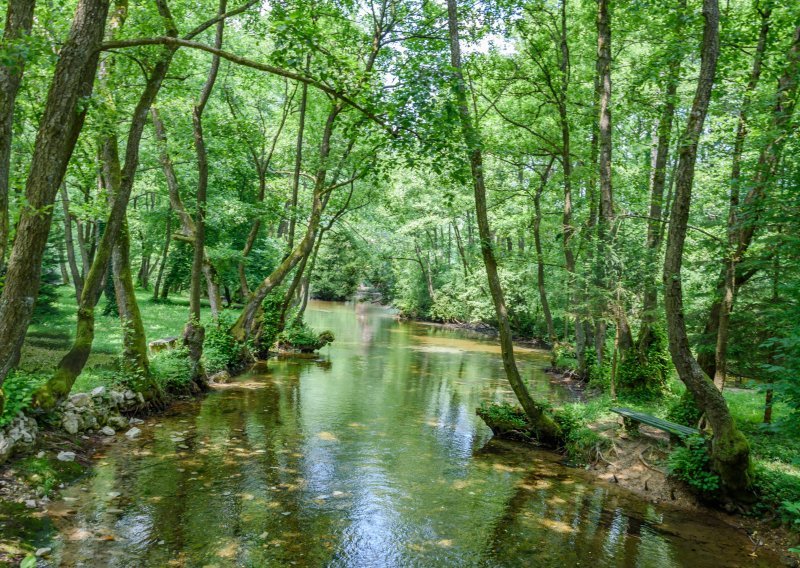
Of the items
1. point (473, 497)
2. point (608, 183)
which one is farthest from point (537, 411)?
point (608, 183)

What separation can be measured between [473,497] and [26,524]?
18.0 ft

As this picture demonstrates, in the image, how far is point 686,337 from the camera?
7.02 meters

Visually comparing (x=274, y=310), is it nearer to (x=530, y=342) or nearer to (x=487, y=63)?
(x=487, y=63)

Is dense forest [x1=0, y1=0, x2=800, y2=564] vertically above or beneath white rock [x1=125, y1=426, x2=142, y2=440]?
above

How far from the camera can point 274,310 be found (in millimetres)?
19938

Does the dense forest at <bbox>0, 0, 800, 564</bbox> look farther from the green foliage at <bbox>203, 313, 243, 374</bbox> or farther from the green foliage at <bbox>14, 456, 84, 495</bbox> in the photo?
the green foliage at <bbox>14, 456, 84, 495</bbox>

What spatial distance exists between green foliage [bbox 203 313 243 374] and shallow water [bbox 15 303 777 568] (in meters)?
2.99

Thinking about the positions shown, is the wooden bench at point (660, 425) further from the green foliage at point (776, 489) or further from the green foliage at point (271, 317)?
the green foliage at point (271, 317)

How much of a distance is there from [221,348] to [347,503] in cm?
999

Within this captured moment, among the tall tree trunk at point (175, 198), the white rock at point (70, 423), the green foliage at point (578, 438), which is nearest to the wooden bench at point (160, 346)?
the tall tree trunk at point (175, 198)

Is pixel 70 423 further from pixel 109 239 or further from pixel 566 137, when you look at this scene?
pixel 566 137

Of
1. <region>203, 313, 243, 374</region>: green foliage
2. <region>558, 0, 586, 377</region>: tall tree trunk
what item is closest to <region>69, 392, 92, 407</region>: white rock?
<region>203, 313, 243, 374</region>: green foliage

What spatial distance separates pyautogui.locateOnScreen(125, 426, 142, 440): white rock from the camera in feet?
27.9

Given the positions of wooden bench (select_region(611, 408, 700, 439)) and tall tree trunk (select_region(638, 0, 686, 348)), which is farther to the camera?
tall tree trunk (select_region(638, 0, 686, 348))
